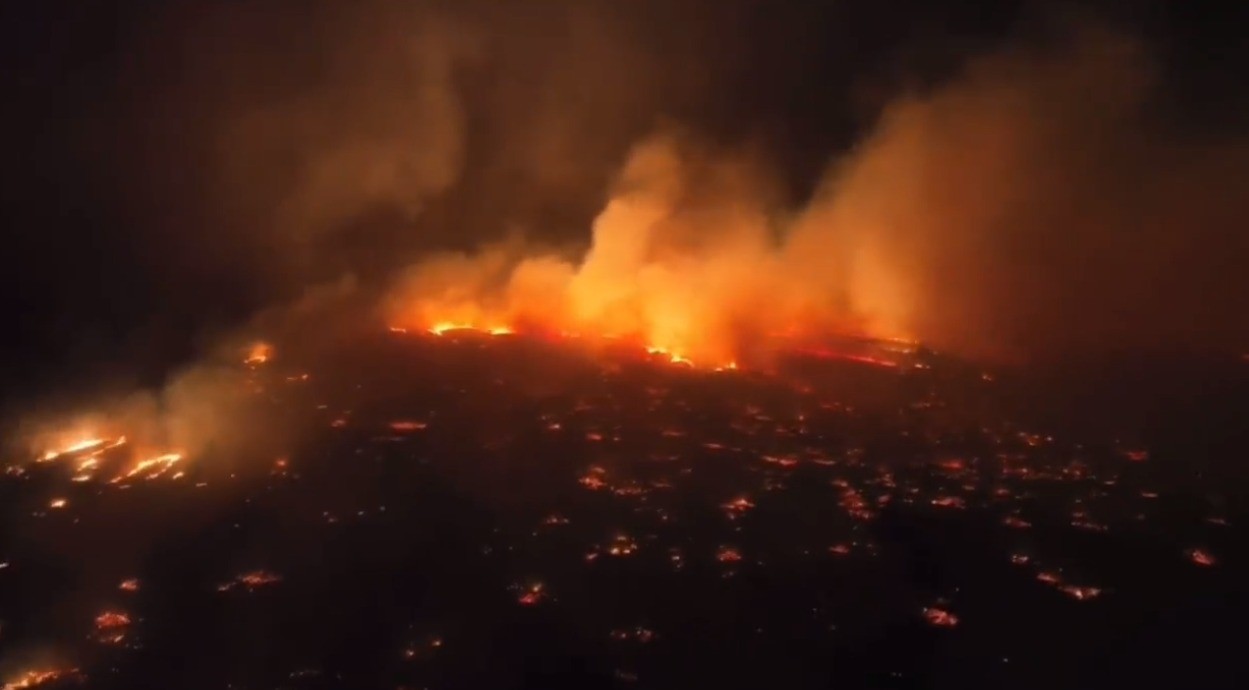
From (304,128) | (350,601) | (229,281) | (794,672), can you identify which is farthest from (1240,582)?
(304,128)

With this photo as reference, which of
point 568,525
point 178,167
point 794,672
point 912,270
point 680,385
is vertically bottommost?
point 794,672

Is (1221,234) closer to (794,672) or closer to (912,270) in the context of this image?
(912,270)

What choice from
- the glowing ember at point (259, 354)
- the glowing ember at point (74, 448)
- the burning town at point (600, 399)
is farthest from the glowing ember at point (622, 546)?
the glowing ember at point (259, 354)

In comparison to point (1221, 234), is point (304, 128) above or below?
above

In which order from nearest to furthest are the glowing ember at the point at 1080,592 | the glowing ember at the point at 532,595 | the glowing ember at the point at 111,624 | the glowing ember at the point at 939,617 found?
the glowing ember at the point at 111,624 → the glowing ember at the point at 939,617 → the glowing ember at the point at 532,595 → the glowing ember at the point at 1080,592

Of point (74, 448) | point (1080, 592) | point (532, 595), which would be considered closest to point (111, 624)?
point (532, 595)

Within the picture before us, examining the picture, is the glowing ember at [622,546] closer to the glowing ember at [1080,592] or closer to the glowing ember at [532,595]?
the glowing ember at [532,595]
